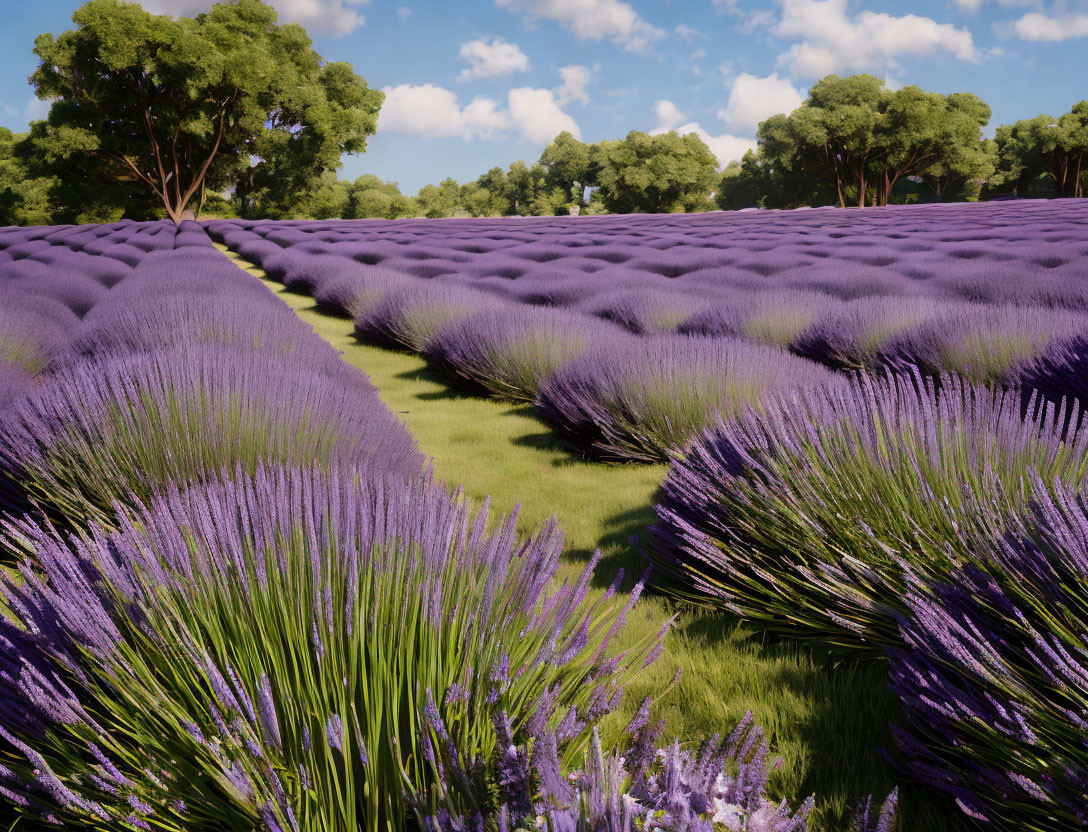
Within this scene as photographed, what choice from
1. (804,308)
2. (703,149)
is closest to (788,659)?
(804,308)

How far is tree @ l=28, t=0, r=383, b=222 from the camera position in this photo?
1022 inches

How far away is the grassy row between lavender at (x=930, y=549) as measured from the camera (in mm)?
974

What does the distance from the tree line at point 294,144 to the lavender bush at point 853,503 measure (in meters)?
31.2

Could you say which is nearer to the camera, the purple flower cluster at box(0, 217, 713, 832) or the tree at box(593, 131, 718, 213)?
the purple flower cluster at box(0, 217, 713, 832)

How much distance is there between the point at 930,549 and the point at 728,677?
49cm

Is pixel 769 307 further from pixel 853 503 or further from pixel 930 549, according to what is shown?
pixel 930 549

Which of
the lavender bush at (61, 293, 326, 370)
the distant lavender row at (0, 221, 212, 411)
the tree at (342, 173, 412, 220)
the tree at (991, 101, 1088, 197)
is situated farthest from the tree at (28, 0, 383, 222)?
the tree at (991, 101, 1088, 197)

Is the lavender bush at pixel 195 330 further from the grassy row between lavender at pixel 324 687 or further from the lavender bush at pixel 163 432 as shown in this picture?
the grassy row between lavender at pixel 324 687

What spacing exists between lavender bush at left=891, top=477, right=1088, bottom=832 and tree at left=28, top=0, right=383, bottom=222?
31.8 m

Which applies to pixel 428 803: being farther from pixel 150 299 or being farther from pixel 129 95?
pixel 129 95

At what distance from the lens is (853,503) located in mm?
1567

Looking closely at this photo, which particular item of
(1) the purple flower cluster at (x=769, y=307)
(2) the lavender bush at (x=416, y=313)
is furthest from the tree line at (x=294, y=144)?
(2) the lavender bush at (x=416, y=313)

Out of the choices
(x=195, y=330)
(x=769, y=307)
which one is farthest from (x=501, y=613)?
(x=769, y=307)

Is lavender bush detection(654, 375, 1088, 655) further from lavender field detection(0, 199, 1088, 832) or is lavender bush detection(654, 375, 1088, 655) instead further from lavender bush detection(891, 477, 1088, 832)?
lavender bush detection(891, 477, 1088, 832)
